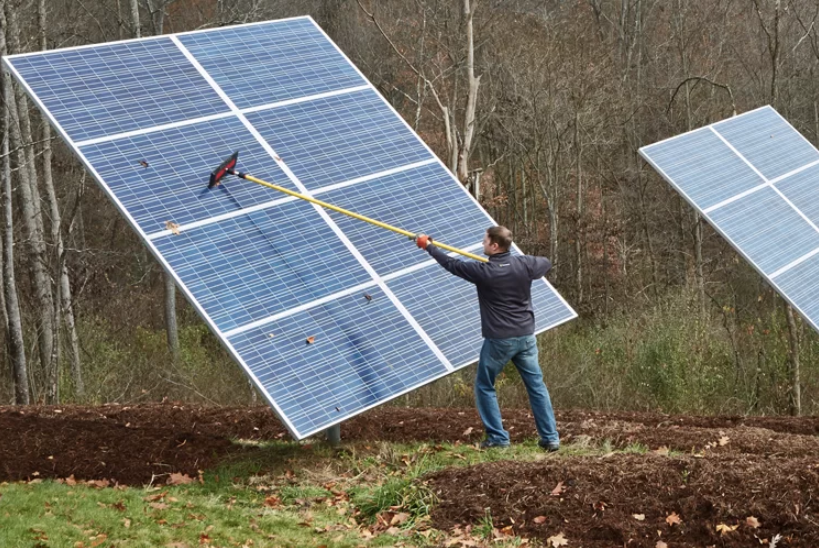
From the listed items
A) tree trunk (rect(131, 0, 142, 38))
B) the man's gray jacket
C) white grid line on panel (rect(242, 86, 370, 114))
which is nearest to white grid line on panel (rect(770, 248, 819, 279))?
the man's gray jacket

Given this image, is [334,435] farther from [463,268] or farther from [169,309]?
[169,309]

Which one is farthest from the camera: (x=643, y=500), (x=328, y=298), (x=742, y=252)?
(x=742, y=252)

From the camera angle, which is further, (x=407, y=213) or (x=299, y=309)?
(x=407, y=213)

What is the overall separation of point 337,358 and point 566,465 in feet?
7.55

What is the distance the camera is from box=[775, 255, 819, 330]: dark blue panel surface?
472 inches

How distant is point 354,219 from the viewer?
10.6 metres

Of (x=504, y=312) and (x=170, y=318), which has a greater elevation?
(x=504, y=312)

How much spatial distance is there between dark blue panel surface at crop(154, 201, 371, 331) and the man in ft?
3.29

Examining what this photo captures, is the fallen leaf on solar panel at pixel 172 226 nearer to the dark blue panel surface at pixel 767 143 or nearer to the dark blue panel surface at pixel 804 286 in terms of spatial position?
the dark blue panel surface at pixel 804 286

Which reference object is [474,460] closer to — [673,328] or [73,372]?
[673,328]

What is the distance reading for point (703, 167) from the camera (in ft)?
45.3

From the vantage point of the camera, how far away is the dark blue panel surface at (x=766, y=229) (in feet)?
41.4

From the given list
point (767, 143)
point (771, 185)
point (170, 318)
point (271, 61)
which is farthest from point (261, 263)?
point (170, 318)

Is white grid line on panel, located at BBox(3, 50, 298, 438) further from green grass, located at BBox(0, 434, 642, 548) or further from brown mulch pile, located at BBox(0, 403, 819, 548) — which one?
brown mulch pile, located at BBox(0, 403, 819, 548)
